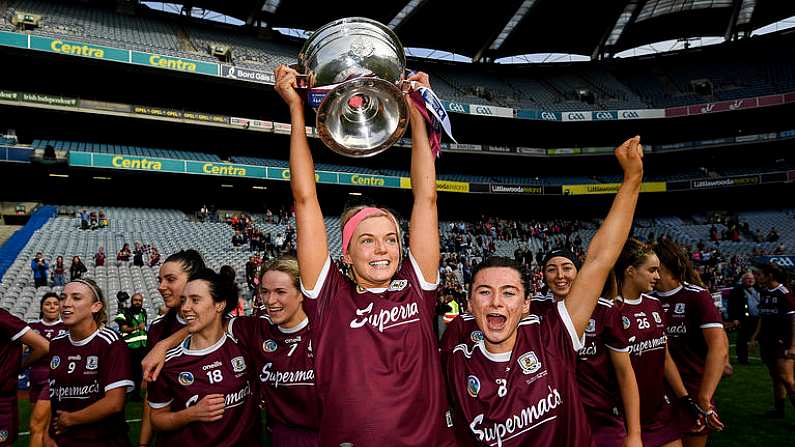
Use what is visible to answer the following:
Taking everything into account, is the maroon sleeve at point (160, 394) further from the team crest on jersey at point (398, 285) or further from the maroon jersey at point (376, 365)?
the team crest on jersey at point (398, 285)

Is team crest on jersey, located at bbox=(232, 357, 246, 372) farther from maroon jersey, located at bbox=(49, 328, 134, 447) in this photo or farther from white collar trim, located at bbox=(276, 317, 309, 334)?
maroon jersey, located at bbox=(49, 328, 134, 447)

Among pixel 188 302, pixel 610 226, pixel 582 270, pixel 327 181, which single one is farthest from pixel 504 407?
pixel 327 181

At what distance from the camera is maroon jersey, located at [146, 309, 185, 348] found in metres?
3.88

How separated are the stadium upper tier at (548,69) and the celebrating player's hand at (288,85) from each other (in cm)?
2840

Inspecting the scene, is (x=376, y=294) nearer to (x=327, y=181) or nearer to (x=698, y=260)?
(x=698, y=260)

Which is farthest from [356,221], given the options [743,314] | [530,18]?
[530,18]

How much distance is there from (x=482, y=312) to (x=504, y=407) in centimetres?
44

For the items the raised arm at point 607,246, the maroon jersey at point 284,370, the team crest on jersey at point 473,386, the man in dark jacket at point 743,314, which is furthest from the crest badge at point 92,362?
→ the man in dark jacket at point 743,314

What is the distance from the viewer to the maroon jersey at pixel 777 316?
671 centimetres

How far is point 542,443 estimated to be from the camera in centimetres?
241

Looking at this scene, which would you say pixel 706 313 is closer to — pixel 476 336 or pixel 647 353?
pixel 647 353

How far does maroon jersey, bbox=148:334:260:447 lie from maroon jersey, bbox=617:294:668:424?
8.49ft

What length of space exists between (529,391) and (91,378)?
2.99m

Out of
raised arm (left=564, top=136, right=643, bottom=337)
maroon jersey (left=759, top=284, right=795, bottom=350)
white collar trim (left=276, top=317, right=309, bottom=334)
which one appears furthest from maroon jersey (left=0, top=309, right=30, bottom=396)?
maroon jersey (left=759, top=284, right=795, bottom=350)
